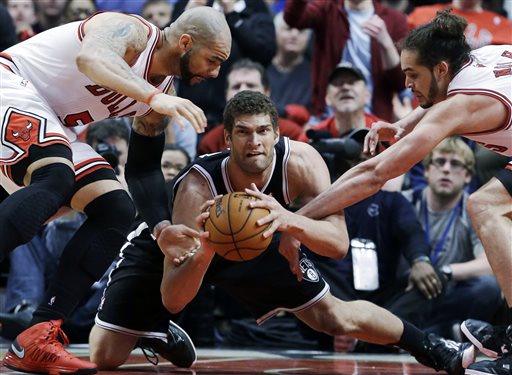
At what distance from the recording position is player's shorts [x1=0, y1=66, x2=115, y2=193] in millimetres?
4785

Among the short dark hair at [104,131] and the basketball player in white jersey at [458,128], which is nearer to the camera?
the basketball player in white jersey at [458,128]

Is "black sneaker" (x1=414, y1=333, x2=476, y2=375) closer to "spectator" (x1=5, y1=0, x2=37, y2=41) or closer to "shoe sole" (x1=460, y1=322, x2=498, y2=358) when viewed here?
"shoe sole" (x1=460, y1=322, x2=498, y2=358)

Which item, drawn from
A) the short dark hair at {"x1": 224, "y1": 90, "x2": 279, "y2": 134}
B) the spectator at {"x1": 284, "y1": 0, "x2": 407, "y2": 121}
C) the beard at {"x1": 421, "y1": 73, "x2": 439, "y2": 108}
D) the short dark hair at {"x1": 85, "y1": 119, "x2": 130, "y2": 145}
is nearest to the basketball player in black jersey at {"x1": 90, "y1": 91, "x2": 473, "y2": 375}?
the short dark hair at {"x1": 224, "y1": 90, "x2": 279, "y2": 134}

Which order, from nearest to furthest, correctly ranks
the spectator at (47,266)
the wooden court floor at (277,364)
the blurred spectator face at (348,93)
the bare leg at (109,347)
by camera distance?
the wooden court floor at (277,364)
the bare leg at (109,347)
the spectator at (47,266)
the blurred spectator face at (348,93)

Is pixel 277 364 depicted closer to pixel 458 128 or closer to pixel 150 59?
pixel 458 128

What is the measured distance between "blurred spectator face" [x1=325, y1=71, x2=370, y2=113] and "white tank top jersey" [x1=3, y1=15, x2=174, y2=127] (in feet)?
11.1

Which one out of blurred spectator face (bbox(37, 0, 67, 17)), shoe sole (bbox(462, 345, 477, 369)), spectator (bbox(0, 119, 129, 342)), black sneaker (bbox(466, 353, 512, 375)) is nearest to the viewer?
black sneaker (bbox(466, 353, 512, 375))

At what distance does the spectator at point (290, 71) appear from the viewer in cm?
992

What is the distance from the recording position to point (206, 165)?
572 cm

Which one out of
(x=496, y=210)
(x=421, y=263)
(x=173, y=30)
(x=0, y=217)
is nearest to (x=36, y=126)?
(x=0, y=217)

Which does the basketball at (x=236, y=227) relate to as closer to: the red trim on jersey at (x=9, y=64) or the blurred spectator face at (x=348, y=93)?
the red trim on jersey at (x=9, y=64)

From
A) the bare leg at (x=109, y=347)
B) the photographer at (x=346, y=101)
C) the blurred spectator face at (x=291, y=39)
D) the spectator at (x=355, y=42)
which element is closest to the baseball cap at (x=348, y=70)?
the photographer at (x=346, y=101)

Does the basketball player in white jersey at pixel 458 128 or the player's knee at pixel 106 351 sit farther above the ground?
the basketball player in white jersey at pixel 458 128

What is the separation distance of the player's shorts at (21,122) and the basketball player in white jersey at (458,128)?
4.55 feet
